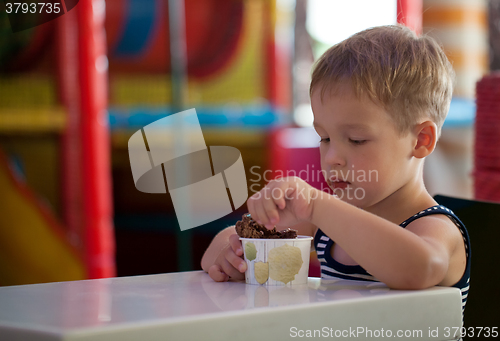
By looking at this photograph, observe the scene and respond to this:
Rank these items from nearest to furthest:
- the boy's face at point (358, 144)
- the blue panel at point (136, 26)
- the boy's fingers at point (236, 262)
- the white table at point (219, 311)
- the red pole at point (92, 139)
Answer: the white table at point (219, 311) → the boy's fingers at point (236, 262) → the boy's face at point (358, 144) → the red pole at point (92, 139) → the blue panel at point (136, 26)

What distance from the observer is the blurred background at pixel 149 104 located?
256 centimetres

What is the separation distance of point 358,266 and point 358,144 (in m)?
0.24

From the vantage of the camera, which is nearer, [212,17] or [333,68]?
[333,68]

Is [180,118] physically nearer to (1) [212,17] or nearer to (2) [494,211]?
(1) [212,17]

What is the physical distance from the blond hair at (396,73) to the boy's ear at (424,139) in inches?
0.7

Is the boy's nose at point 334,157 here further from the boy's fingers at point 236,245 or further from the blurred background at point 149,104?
the blurred background at point 149,104

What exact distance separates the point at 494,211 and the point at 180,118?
204cm

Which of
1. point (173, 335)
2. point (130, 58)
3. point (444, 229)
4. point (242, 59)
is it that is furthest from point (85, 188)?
point (173, 335)

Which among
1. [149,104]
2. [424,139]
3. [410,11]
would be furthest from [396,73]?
[410,11]

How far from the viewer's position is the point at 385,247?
2.64 ft

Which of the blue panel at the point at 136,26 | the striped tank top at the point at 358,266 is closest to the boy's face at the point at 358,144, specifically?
the striped tank top at the point at 358,266

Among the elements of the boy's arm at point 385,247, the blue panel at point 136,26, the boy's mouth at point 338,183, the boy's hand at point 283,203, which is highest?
the blue panel at point 136,26

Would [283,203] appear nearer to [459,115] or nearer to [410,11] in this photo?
[410,11]

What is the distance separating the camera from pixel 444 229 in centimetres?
95
